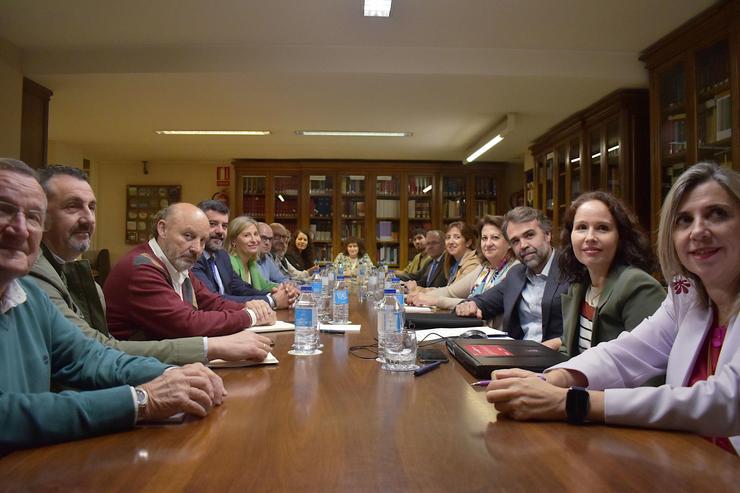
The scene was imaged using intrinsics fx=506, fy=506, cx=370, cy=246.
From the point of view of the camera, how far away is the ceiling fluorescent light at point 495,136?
5621 mm

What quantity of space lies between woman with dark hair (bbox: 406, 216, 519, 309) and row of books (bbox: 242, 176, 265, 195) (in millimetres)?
5180

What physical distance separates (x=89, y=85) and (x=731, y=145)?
5197 millimetres

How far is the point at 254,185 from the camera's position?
8.61 meters

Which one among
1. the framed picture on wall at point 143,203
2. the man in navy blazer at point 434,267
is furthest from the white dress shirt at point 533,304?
the framed picture on wall at point 143,203

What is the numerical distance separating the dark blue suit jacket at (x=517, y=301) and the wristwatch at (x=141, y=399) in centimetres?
179

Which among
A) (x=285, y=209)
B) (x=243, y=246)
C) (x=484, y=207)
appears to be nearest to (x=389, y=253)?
(x=484, y=207)

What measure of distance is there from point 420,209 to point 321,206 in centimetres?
171

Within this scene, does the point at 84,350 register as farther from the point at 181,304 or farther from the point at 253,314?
the point at 253,314

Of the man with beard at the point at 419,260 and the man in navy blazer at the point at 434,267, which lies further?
the man with beard at the point at 419,260

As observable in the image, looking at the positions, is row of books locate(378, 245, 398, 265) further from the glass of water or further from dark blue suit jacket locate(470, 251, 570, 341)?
the glass of water

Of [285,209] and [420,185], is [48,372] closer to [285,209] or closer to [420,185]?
[285,209]

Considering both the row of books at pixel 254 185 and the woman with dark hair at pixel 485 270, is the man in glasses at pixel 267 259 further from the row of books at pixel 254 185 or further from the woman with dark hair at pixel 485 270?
the row of books at pixel 254 185

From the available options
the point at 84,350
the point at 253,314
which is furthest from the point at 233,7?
the point at 84,350

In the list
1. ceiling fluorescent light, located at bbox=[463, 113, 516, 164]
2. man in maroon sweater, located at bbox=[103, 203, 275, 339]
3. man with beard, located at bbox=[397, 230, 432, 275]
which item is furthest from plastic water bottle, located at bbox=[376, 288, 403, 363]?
man with beard, located at bbox=[397, 230, 432, 275]
